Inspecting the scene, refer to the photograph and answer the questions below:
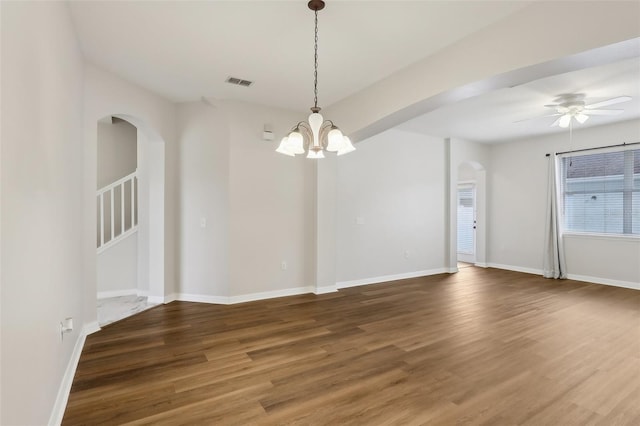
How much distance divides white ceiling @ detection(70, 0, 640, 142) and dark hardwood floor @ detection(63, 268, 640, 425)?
300cm

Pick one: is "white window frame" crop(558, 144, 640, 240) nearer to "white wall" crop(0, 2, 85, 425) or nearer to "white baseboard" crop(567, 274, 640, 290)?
"white baseboard" crop(567, 274, 640, 290)

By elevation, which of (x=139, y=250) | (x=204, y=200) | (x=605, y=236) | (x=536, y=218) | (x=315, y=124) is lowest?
(x=139, y=250)

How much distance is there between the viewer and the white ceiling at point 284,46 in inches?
98.7

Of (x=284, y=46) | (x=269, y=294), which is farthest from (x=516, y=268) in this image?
(x=284, y=46)

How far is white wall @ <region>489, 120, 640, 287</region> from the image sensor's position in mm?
5664

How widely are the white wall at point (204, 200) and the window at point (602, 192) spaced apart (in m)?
6.93

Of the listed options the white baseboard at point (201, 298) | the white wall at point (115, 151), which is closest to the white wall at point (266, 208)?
the white baseboard at point (201, 298)

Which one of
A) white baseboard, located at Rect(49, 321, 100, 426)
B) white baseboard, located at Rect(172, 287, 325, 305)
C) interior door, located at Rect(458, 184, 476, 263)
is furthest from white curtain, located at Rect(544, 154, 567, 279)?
white baseboard, located at Rect(49, 321, 100, 426)

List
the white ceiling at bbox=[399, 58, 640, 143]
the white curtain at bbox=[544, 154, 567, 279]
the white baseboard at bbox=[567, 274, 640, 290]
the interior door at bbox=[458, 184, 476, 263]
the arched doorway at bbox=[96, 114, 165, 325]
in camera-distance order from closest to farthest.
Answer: the white ceiling at bbox=[399, 58, 640, 143] < the arched doorway at bbox=[96, 114, 165, 325] < the white baseboard at bbox=[567, 274, 640, 290] < the white curtain at bbox=[544, 154, 567, 279] < the interior door at bbox=[458, 184, 476, 263]

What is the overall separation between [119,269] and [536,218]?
8.29m

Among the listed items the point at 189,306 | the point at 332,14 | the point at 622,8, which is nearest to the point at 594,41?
the point at 622,8

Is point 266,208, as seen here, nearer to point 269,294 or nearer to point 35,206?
point 269,294

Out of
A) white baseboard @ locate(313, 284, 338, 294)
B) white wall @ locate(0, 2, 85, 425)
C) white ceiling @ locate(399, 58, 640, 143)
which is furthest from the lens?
white baseboard @ locate(313, 284, 338, 294)

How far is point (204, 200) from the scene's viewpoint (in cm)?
459
